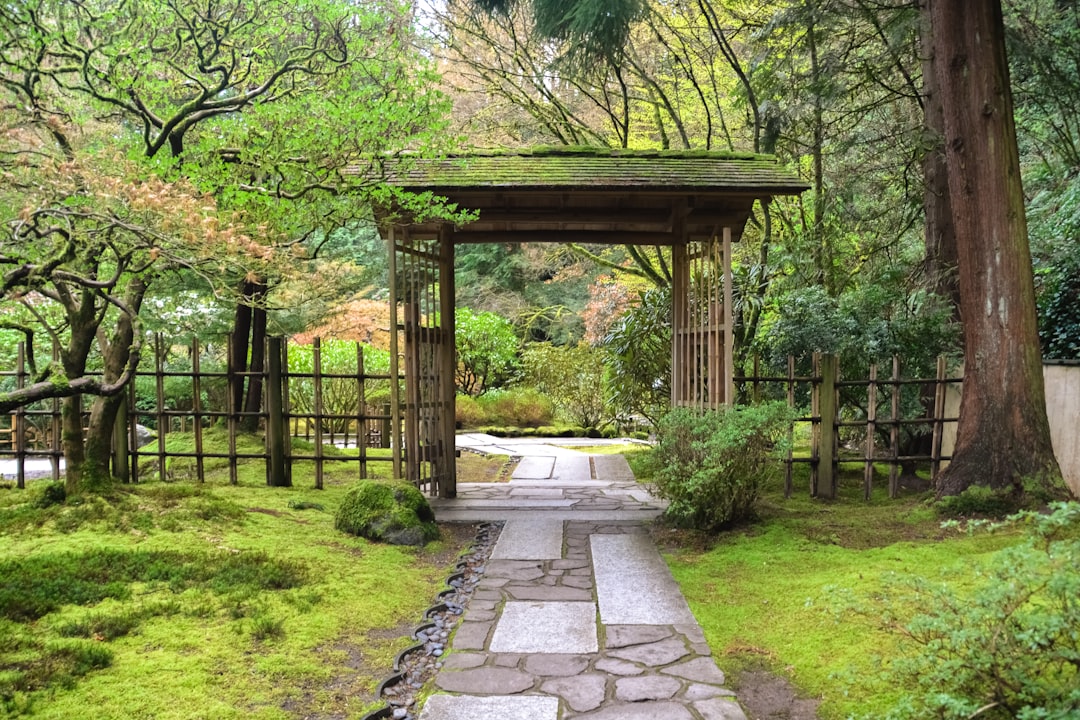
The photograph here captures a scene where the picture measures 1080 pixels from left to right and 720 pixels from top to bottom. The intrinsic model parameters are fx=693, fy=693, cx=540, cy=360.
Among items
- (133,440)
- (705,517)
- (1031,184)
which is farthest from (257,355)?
(1031,184)

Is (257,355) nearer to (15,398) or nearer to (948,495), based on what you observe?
(15,398)

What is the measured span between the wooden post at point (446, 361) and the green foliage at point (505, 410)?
7.41 metres

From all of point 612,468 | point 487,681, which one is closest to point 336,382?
point 612,468

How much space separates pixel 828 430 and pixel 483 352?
9.70m

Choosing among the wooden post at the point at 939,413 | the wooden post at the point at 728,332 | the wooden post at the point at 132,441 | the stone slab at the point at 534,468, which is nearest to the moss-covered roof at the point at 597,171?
the wooden post at the point at 728,332

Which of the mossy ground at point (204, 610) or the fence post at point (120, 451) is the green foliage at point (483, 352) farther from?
the mossy ground at point (204, 610)

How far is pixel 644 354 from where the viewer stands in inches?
404

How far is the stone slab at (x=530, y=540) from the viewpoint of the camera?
5.15m

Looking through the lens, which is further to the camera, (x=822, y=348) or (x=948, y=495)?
(x=822, y=348)

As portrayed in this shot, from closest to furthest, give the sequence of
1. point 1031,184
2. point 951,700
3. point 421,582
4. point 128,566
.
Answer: point 951,700
point 128,566
point 421,582
point 1031,184

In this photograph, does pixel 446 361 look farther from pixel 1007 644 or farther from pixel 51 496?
pixel 1007 644

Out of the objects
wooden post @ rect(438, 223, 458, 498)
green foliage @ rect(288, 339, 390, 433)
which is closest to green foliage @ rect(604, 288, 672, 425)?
wooden post @ rect(438, 223, 458, 498)

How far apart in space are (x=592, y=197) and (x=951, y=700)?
18.3 ft

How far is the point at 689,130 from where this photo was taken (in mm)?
12609
